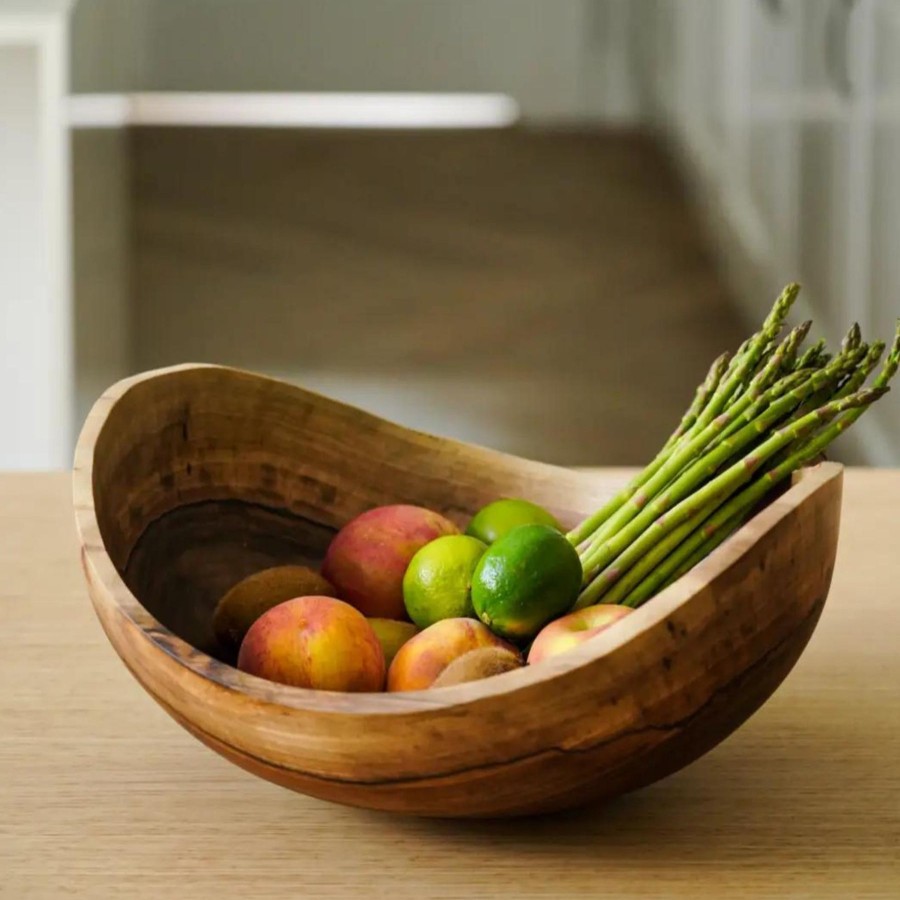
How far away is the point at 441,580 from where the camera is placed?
72 cm

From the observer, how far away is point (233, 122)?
5051mm

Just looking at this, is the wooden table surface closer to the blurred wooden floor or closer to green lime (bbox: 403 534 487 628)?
green lime (bbox: 403 534 487 628)

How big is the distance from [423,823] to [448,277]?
3.76m

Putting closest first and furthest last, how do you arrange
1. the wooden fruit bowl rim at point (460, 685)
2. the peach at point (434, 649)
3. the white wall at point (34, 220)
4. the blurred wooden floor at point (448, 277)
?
the wooden fruit bowl rim at point (460, 685) < the peach at point (434, 649) < the white wall at point (34, 220) < the blurred wooden floor at point (448, 277)

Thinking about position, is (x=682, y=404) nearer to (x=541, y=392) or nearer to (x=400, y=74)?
(x=541, y=392)

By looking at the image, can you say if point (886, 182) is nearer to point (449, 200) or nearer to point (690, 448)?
point (690, 448)

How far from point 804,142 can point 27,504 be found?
2.66 meters

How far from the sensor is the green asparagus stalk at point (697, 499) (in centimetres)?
69

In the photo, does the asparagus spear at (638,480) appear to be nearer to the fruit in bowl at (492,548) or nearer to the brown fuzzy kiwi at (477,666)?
the fruit in bowl at (492,548)

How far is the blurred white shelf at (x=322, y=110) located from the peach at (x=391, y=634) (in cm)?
427

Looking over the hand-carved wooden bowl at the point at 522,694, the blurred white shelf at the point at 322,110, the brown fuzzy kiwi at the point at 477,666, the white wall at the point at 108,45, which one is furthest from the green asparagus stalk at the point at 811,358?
the blurred white shelf at the point at 322,110

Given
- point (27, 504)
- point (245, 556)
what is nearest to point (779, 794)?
point (245, 556)

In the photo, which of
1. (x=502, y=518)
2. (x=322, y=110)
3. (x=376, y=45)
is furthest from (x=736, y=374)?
(x=322, y=110)

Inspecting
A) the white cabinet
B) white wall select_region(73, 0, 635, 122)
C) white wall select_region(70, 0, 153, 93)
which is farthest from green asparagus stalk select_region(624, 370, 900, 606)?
white wall select_region(73, 0, 635, 122)
